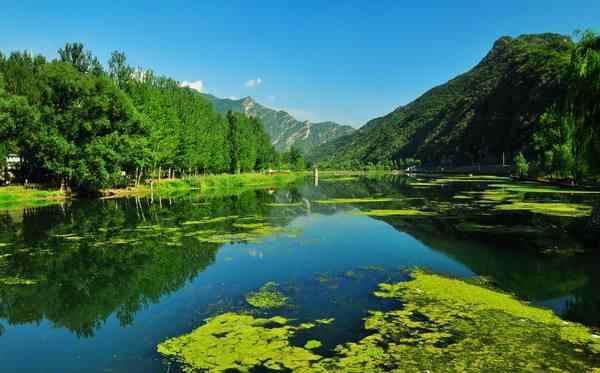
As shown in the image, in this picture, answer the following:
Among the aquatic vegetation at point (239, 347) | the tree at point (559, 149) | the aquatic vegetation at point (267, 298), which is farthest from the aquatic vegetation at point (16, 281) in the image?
the tree at point (559, 149)

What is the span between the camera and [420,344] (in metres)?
9.45

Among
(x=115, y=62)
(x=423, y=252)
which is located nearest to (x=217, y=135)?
(x=115, y=62)

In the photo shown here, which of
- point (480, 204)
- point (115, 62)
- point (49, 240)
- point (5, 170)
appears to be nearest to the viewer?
point (49, 240)

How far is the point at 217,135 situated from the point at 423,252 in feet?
291

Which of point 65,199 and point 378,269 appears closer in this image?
point 378,269

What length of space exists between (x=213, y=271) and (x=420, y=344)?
1048 cm

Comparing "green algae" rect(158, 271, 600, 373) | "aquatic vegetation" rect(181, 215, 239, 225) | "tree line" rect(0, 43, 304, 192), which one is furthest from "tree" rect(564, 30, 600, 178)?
"tree line" rect(0, 43, 304, 192)

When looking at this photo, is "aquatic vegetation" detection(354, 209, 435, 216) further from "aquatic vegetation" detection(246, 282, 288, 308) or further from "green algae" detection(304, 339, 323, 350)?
"green algae" detection(304, 339, 323, 350)

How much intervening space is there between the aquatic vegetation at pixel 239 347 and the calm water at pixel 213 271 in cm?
58

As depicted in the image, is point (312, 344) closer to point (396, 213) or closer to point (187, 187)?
point (396, 213)

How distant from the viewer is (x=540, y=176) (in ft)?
254

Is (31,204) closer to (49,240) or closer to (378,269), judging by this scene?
(49,240)

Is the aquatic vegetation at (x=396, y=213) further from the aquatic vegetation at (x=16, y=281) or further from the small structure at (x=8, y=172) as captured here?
the small structure at (x=8, y=172)

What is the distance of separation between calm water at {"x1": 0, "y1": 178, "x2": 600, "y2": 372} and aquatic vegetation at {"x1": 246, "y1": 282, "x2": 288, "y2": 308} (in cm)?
39
